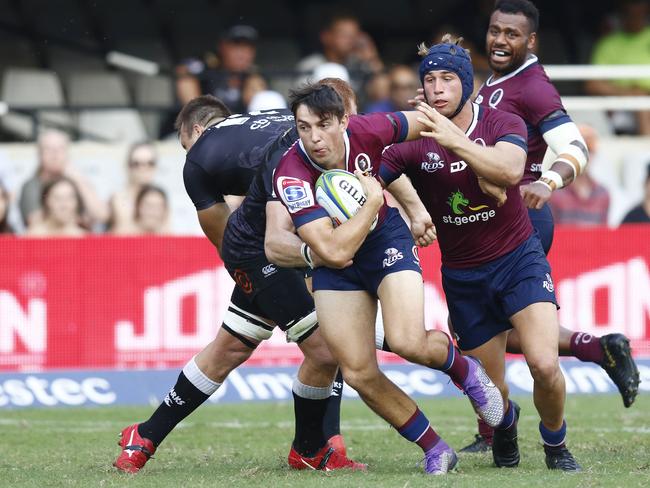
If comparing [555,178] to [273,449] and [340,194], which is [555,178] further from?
[273,449]

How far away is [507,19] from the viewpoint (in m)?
8.56

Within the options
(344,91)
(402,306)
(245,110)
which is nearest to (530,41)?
(344,91)

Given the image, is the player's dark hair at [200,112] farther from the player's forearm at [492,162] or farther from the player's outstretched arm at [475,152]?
the player's forearm at [492,162]

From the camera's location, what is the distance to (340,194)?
6.96m

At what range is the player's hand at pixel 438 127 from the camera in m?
7.09

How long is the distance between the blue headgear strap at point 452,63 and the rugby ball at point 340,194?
908mm

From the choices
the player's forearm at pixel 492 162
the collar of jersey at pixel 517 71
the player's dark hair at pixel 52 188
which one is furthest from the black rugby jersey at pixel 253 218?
the player's dark hair at pixel 52 188

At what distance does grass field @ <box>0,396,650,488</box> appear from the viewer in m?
7.25

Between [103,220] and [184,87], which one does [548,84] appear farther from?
[184,87]

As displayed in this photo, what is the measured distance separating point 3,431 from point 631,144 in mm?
8544

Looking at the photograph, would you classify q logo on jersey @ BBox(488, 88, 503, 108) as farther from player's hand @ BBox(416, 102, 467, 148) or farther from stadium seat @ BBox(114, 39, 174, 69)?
stadium seat @ BBox(114, 39, 174, 69)

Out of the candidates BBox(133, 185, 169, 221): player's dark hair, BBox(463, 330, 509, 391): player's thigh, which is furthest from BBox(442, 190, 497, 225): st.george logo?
BBox(133, 185, 169, 221): player's dark hair

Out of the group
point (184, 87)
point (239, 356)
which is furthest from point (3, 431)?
point (184, 87)

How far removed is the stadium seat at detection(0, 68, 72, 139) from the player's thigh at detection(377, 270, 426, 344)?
9884 mm
